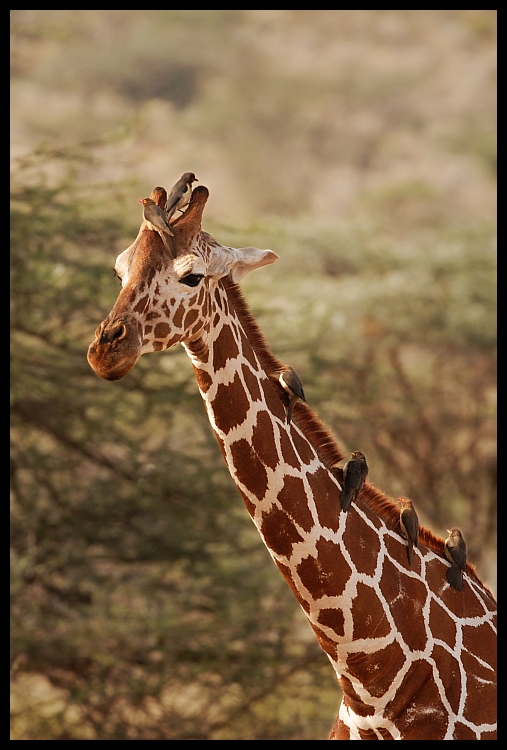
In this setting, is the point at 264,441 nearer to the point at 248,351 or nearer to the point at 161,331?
the point at 248,351

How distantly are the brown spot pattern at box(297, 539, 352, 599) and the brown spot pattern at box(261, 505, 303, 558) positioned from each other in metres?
0.09

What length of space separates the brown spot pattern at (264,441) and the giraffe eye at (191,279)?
0.60 meters

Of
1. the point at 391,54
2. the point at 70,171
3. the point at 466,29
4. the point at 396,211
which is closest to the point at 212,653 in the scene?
the point at 70,171

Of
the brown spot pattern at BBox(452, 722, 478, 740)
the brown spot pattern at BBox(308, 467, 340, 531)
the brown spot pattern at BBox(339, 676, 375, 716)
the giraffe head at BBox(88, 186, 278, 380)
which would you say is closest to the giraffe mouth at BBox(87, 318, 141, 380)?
the giraffe head at BBox(88, 186, 278, 380)

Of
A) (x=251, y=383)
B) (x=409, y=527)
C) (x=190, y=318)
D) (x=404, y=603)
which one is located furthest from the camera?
(x=409, y=527)

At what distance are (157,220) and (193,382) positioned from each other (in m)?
7.13

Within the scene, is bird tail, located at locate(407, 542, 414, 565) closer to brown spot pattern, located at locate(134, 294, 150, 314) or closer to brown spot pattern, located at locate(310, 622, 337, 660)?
brown spot pattern, located at locate(310, 622, 337, 660)

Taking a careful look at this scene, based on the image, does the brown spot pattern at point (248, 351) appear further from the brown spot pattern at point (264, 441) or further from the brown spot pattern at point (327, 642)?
the brown spot pattern at point (327, 642)

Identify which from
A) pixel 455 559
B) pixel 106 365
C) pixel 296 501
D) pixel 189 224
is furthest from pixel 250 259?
pixel 455 559

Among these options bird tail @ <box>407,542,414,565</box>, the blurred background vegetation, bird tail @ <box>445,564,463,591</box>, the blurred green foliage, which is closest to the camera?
bird tail @ <box>407,542,414,565</box>

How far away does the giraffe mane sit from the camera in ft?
14.0

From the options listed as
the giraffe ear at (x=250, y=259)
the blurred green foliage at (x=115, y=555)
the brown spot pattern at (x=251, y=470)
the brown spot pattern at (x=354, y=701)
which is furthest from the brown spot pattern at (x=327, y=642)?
the blurred green foliage at (x=115, y=555)

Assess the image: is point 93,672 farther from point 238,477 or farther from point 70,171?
point 238,477

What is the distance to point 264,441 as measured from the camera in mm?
4094
